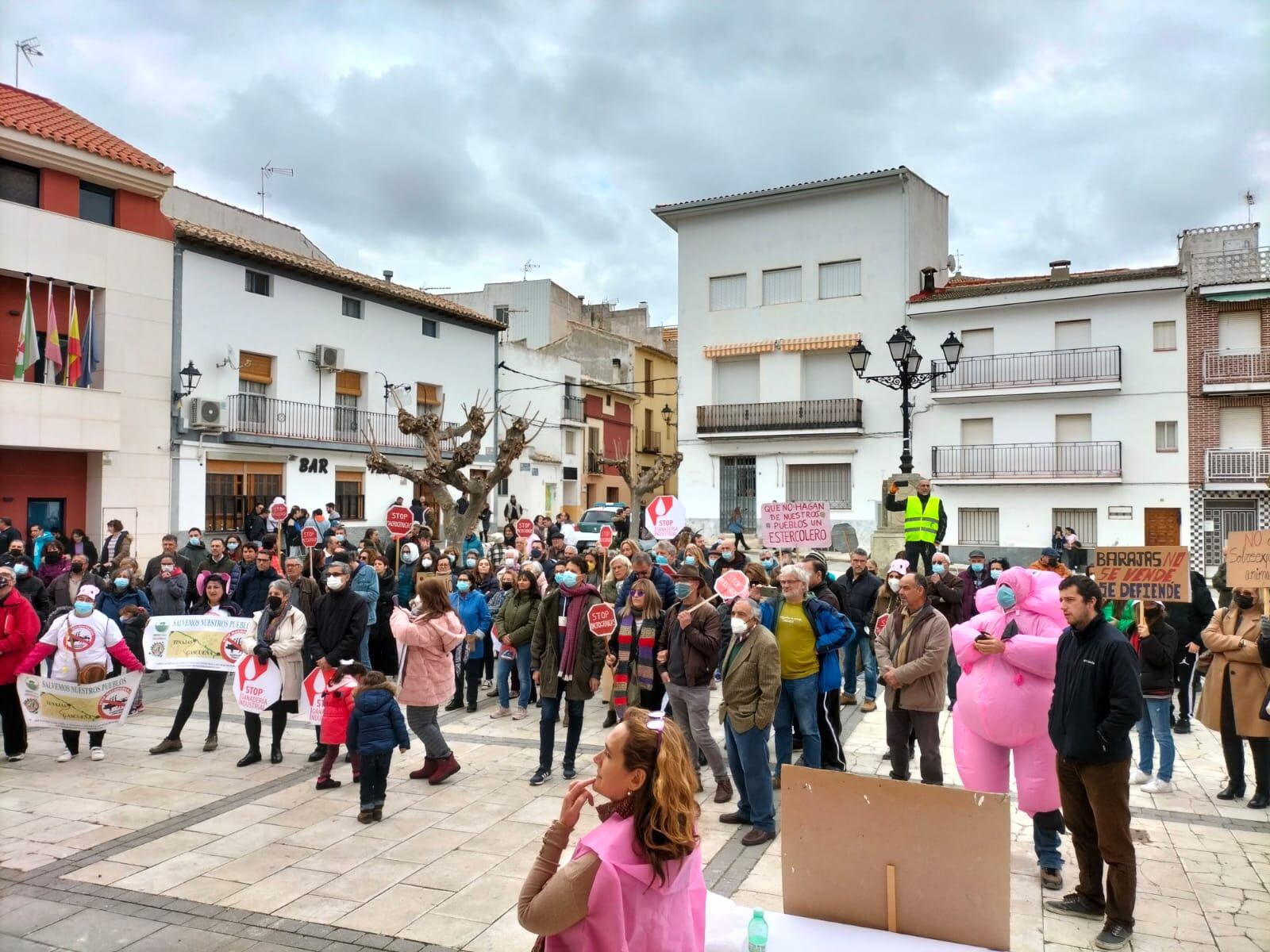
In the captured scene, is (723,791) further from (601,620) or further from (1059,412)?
(1059,412)

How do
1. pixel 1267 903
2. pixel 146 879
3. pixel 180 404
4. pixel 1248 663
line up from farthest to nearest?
pixel 180 404, pixel 1248 663, pixel 146 879, pixel 1267 903

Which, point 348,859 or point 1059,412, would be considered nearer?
point 348,859

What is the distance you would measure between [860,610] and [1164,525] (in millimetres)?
21413

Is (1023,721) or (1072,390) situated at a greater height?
(1072,390)

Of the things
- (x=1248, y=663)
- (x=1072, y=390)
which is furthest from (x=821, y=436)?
(x=1248, y=663)

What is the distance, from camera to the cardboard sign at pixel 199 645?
27.4ft

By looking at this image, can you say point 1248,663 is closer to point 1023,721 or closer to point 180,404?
point 1023,721

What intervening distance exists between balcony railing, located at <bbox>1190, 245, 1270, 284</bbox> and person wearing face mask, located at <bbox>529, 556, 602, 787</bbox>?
25.6m

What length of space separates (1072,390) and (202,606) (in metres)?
25.0

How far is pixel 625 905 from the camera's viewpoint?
2.70m

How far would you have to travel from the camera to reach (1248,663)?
21.4 ft

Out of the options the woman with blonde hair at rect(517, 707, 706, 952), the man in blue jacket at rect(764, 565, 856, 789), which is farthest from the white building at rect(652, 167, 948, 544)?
the woman with blonde hair at rect(517, 707, 706, 952)

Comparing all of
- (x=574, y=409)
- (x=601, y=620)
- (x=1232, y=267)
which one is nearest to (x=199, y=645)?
(x=601, y=620)

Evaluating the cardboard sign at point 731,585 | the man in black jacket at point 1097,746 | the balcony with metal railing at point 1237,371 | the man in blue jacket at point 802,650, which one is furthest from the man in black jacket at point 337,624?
the balcony with metal railing at point 1237,371
